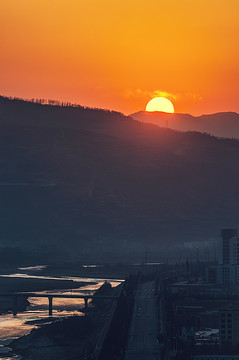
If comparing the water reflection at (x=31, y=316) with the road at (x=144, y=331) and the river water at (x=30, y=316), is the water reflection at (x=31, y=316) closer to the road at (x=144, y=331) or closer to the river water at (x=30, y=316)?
the river water at (x=30, y=316)

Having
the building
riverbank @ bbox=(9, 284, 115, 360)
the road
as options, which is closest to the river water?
riverbank @ bbox=(9, 284, 115, 360)

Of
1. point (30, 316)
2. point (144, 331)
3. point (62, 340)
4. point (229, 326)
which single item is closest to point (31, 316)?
point (30, 316)

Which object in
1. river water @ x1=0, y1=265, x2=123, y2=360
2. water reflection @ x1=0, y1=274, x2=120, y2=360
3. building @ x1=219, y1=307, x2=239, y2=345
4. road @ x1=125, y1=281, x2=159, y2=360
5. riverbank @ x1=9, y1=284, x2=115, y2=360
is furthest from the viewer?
water reflection @ x1=0, y1=274, x2=120, y2=360

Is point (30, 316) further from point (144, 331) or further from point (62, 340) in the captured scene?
point (144, 331)

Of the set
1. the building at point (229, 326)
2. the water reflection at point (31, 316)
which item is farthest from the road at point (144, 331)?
the water reflection at point (31, 316)

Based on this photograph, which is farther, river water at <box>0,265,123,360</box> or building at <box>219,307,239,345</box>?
river water at <box>0,265,123,360</box>

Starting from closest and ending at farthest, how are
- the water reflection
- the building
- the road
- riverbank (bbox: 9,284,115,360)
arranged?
the road → the building → riverbank (bbox: 9,284,115,360) → the water reflection

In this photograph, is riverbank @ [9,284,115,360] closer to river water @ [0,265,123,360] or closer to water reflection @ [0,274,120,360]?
river water @ [0,265,123,360]
